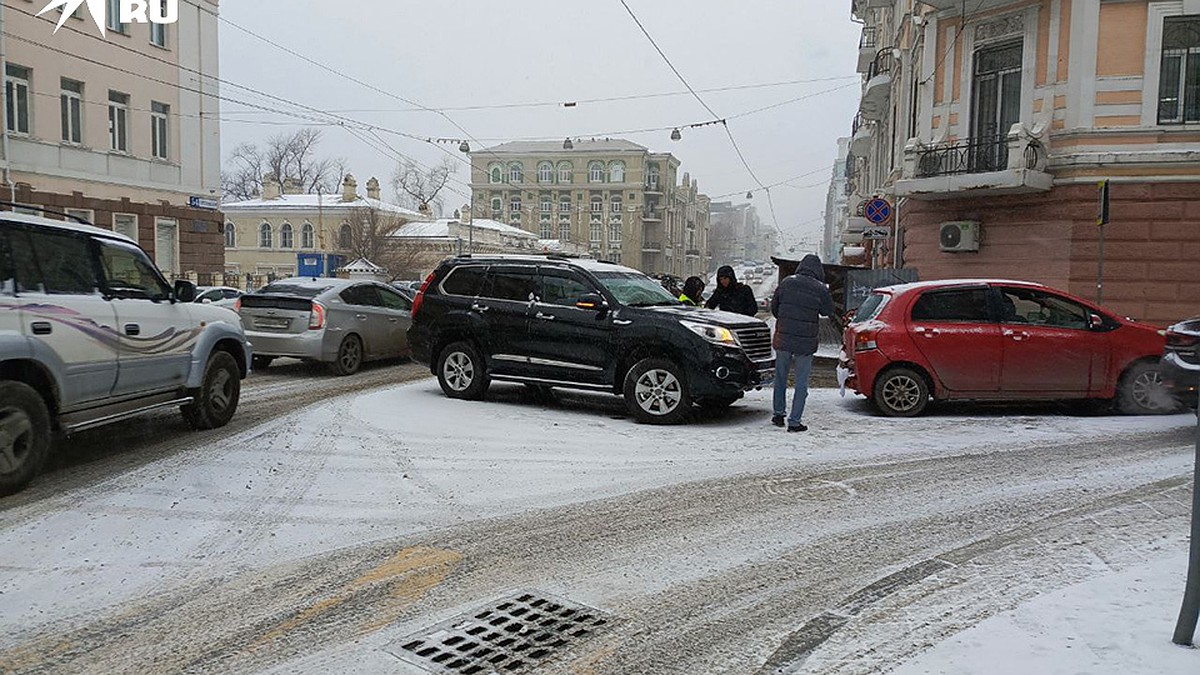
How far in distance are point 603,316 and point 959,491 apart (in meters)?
4.41

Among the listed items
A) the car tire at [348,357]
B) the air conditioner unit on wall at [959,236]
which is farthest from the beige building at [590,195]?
the car tire at [348,357]

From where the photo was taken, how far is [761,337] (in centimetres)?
1015

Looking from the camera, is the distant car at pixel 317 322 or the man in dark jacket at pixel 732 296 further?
the distant car at pixel 317 322

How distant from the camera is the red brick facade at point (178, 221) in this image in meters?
25.0

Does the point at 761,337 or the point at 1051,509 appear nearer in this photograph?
the point at 1051,509

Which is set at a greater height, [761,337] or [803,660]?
[761,337]

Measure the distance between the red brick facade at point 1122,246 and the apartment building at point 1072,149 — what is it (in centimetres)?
2

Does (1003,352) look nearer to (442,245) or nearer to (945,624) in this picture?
(945,624)

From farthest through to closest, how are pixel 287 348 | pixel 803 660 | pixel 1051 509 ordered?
pixel 287 348
pixel 1051 509
pixel 803 660

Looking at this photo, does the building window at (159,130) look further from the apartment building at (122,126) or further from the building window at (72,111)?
the building window at (72,111)

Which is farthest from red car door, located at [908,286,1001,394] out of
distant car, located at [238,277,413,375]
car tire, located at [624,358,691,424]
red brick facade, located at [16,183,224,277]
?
red brick facade, located at [16,183,224,277]

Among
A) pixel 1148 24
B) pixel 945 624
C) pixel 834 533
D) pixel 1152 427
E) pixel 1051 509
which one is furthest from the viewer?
pixel 1148 24

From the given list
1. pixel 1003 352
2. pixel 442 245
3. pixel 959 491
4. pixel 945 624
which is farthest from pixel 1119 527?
pixel 442 245

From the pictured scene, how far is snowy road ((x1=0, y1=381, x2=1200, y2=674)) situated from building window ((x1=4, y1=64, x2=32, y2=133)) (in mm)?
20438
